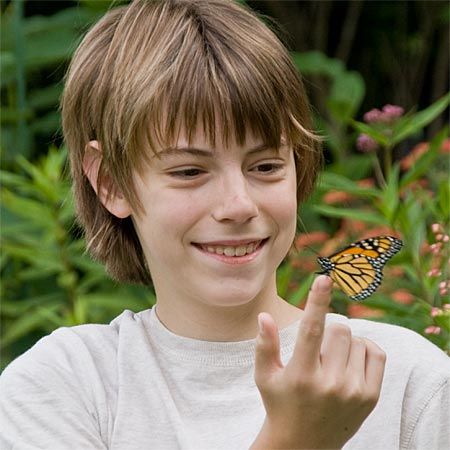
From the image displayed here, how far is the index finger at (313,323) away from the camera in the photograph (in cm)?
157

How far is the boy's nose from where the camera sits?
76.8 inches

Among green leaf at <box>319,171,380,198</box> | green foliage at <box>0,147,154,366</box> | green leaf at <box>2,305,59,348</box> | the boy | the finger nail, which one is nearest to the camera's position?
the finger nail

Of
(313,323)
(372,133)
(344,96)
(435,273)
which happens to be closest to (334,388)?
(313,323)

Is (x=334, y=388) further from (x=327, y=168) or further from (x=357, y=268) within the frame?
(x=327, y=168)

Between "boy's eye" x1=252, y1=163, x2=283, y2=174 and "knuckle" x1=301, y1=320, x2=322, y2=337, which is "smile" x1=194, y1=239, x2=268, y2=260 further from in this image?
"knuckle" x1=301, y1=320, x2=322, y2=337

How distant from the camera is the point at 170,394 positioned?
2.11 metres

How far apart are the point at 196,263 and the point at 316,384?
0.44 m

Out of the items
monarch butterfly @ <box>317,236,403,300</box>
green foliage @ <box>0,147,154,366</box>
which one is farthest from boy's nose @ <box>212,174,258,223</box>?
green foliage @ <box>0,147,154,366</box>

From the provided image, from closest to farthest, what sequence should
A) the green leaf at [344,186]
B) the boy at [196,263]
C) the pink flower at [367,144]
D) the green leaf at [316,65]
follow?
1. the boy at [196,263]
2. the green leaf at [344,186]
3. the pink flower at [367,144]
4. the green leaf at [316,65]

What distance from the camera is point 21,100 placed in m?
4.94

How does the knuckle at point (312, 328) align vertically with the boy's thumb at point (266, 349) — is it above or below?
above

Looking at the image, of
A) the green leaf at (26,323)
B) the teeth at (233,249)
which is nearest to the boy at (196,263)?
Answer: the teeth at (233,249)

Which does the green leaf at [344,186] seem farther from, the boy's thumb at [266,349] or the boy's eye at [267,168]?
the boy's thumb at [266,349]

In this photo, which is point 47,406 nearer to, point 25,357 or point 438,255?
point 25,357
